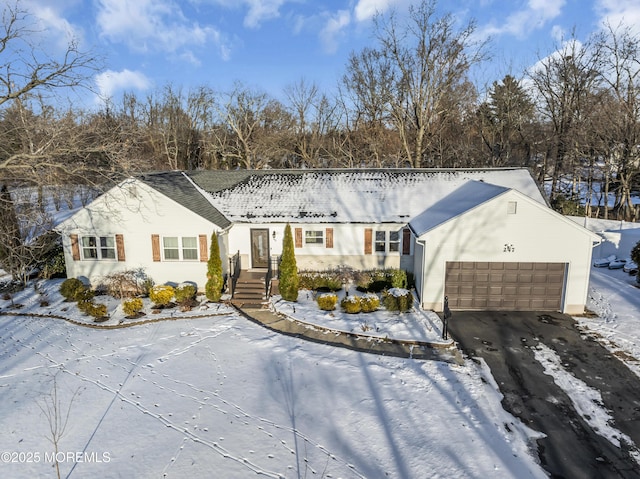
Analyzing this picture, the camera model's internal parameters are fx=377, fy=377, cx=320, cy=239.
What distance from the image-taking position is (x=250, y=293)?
1575 centimetres

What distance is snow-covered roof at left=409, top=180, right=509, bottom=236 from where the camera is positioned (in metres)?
14.5


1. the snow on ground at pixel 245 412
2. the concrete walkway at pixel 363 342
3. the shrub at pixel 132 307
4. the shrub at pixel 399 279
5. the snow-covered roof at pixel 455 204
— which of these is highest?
the snow-covered roof at pixel 455 204

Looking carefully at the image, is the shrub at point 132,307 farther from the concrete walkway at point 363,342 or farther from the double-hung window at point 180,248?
the concrete walkway at point 363,342

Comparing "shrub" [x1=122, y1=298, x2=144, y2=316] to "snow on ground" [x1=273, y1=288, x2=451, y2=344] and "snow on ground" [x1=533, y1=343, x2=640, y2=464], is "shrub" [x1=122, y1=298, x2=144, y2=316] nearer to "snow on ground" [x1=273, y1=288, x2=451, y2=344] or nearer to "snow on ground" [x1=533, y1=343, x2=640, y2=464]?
"snow on ground" [x1=273, y1=288, x2=451, y2=344]

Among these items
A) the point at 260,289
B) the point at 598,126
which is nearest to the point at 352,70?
the point at 598,126

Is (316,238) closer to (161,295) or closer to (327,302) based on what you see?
(327,302)

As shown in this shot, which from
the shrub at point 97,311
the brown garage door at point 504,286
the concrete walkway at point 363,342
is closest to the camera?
the concrete walkway at point 363,342

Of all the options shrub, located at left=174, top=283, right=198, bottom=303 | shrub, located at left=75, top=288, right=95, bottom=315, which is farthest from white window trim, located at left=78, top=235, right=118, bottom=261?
shrub, located at left=174, top=283, right=198, bottom=303

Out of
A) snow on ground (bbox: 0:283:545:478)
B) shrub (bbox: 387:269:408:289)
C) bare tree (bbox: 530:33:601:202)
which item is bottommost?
snow on ground (bbox: 0:283:545:478)

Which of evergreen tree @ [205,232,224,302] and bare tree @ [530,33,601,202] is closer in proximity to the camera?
evergreen tree @ [205,232,224,302]

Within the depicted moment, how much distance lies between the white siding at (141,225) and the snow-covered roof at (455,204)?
892cm

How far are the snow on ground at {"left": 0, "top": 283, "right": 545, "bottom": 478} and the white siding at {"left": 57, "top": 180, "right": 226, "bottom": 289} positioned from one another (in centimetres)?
446

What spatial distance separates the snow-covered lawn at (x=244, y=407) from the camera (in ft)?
23.8

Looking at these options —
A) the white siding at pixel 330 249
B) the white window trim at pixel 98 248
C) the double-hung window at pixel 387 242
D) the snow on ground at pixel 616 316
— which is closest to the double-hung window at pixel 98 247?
the white window trim at pixel 98 248
